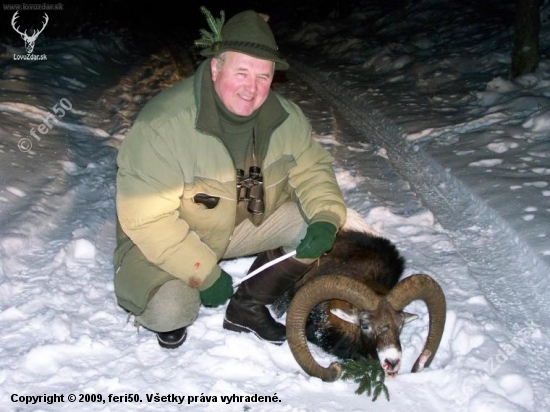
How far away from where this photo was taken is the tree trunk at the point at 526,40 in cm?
890

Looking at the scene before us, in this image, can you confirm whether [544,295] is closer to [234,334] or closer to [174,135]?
[234,334]

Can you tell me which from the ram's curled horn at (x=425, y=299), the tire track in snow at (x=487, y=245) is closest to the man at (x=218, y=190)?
the ram's curled horn at (x=425, y=299)

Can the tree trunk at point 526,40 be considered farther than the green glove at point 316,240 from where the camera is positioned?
Yes

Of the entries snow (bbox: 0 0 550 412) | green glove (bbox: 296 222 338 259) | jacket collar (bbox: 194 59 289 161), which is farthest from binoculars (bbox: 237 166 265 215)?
snow (bbox: 0 0 550 412)

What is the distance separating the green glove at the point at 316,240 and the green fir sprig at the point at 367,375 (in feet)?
2.32

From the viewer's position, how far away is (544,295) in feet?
13.3

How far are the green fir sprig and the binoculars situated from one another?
109cm

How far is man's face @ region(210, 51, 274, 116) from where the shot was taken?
3031 mm

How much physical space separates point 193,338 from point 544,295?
2.50 metres

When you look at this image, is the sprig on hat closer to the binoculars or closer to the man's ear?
the man's ear

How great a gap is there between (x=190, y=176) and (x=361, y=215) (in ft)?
8.20

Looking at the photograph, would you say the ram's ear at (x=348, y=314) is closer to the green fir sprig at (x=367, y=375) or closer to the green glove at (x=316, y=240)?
the green fir sprig at (x=367, y=375)

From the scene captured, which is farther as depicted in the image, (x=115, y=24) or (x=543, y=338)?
(x=115, y=24)

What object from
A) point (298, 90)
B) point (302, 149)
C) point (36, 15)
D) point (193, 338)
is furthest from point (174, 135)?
point (36, 15)
